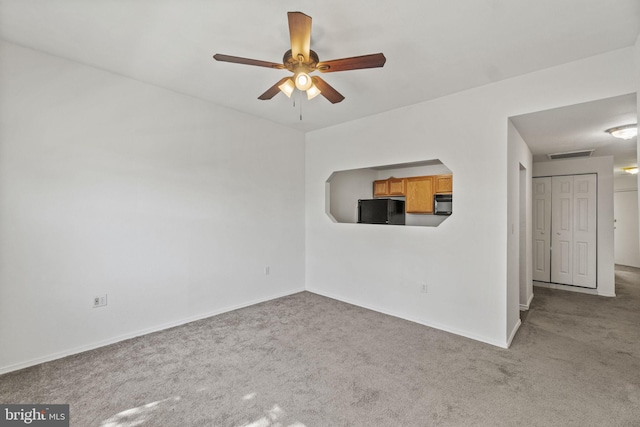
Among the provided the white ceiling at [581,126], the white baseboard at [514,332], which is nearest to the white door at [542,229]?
the white ceiling at [581,126]

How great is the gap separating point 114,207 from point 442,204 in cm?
445

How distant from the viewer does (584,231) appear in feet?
16.0

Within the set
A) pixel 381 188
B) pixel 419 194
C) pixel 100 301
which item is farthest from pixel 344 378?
pixel 381 188

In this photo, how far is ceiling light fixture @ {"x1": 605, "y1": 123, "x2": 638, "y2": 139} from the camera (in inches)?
122

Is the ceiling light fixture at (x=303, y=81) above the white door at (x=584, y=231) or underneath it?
above

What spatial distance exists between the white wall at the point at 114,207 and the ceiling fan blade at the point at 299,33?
81.5 inches

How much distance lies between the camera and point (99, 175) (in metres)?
2.81

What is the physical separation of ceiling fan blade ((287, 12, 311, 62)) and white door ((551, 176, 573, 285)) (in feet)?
17.8

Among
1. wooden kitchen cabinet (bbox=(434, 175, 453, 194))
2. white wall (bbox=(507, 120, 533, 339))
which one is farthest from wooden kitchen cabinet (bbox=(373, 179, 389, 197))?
white wall (bbox=(507, 120, 533, 339))

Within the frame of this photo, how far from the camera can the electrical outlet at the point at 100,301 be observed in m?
2.77

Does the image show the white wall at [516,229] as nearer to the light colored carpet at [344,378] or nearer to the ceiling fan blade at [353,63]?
the light colored carpet at [344,378]

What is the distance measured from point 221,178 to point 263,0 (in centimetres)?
232

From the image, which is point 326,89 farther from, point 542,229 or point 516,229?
point 542,229
